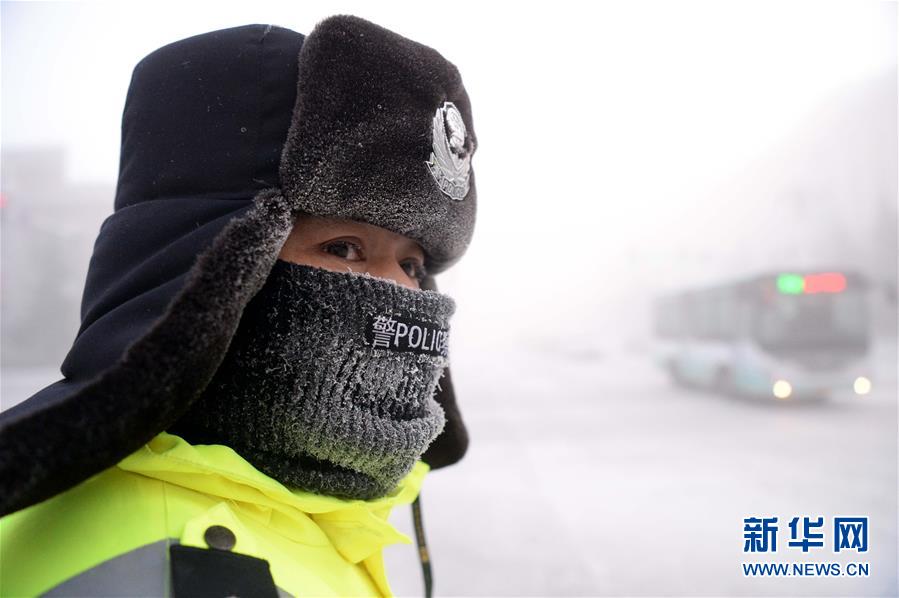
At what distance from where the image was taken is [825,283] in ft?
21.8

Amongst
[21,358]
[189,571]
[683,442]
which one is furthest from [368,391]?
[683,442]

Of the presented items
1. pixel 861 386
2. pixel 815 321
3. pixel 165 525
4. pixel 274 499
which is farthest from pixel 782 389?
pixel 165 525

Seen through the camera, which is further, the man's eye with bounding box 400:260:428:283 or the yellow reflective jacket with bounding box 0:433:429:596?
the man's eye with bounding box 400:260:428:283

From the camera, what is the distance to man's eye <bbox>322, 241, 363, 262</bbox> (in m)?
1.02

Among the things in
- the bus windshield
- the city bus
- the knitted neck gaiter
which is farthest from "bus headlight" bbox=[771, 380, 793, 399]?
the knitted neck gaiter

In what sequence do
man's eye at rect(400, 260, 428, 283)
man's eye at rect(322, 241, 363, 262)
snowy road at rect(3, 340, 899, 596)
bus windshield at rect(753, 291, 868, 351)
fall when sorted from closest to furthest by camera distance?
man's eye at rect(322, 241, 363, 262) → man's eye at rect(400, 260, 428, 283) → snowy road at rect(3, 340, 899, 596) → bus windshield at rect(753, 291, 868, 351)

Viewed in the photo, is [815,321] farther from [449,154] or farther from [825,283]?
[449,154]

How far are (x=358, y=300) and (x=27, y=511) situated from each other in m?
0.54

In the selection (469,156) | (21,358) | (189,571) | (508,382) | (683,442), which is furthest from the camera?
(508,382)

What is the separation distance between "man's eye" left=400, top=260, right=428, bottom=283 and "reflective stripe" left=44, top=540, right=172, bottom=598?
64 cm

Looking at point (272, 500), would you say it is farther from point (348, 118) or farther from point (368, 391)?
point (348, 118)

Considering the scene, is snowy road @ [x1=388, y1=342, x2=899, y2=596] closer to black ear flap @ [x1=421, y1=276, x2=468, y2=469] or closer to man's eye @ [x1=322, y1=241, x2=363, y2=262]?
black ear flap @ [x1=421, y1=276, x2=468, y2=469]

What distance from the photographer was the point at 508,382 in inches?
253

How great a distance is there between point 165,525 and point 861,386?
6.75m
